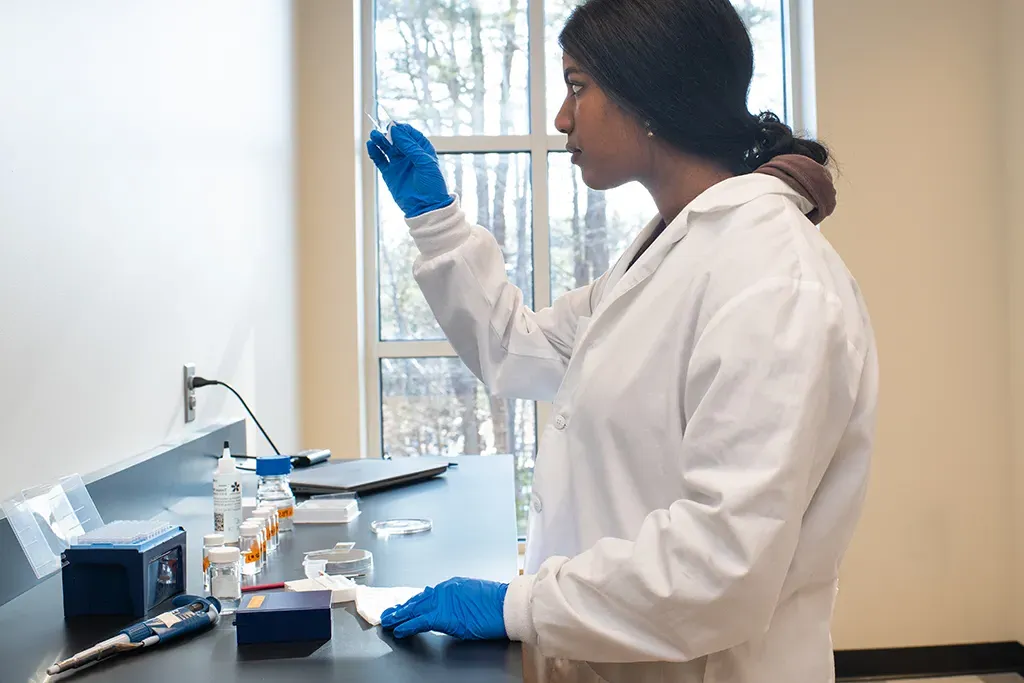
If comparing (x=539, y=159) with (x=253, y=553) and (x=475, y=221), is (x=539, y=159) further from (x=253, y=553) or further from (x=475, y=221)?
(x=253, y=553)

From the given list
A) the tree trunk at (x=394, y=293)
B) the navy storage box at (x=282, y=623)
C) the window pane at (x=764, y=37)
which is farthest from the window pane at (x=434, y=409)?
the navy storage box at (x=282, y=623)

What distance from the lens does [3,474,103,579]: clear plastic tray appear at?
3.43 feet

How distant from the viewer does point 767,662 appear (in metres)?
0.94

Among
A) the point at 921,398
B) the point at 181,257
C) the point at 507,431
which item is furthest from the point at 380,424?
the point at 921,398

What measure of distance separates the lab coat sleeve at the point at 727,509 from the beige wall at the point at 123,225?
2.44 ft

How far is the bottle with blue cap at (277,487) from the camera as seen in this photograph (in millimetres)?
1293

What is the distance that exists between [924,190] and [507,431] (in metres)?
1.56

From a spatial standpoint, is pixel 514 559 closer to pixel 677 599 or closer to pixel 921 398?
pixel 677 599

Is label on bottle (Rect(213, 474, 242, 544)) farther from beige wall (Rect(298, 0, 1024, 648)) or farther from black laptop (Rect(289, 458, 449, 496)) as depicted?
beige wall (Rect(298, 0, 1024, 648))

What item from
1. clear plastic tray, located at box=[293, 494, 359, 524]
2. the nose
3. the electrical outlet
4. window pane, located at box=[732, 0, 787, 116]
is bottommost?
clear plastic tray, located at box=[293, 494, 359, 524]

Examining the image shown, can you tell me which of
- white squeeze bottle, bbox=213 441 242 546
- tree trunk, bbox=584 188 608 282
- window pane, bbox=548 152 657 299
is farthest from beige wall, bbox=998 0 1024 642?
white squeeze bottle, bbox=213 441 242 546

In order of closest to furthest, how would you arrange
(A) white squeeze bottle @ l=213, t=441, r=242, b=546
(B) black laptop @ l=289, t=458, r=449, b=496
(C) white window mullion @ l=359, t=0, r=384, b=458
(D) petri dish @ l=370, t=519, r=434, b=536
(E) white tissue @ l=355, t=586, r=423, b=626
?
(E) white tissue @ l=355, t=586, r=423, b=626
(A) white squeeze bottle @ l=213, t=441, r=242, b=546
(D) petri dish @ l=370, t=519, r=434, b=536
(B) black laptop @ l=289, t=458, r=449, b=496
(C) white window mullion @ l=359, t=0, r=384, b=458

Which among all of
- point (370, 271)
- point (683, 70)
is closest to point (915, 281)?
point (370, 271)

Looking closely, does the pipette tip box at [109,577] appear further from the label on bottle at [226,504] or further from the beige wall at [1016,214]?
the beige wall at [1016,214]
